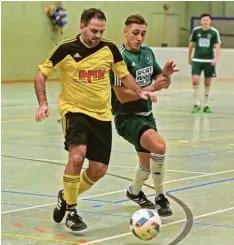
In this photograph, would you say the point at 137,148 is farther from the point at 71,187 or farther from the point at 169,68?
the point at 71,187

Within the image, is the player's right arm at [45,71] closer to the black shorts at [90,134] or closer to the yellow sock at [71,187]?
the black shorts at [90,134]

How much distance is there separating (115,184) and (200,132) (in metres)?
4.60

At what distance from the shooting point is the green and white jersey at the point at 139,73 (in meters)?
6.08

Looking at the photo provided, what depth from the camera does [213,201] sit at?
6570 millimetres

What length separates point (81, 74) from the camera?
5578 millimetres

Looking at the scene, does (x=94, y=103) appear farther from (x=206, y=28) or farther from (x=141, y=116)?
(x=206, y=28)

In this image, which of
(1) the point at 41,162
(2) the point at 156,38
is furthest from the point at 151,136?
(2) the point at 156,38

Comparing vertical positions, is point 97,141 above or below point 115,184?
above

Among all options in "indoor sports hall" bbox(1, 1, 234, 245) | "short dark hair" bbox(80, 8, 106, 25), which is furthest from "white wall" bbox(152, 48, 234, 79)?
"short dark hair" bbox(80, 8, 106, 25)

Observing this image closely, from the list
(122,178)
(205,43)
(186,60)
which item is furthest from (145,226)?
(186,60)

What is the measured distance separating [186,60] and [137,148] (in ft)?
73.2

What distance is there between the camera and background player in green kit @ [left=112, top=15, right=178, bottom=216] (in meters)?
A: 5.93

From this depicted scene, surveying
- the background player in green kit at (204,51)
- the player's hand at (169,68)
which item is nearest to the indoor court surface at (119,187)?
the player's hand at (169,68)

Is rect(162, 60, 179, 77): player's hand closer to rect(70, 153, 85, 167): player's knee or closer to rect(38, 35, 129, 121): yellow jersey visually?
rect(38, 35, 129, 121): yellow jersey
